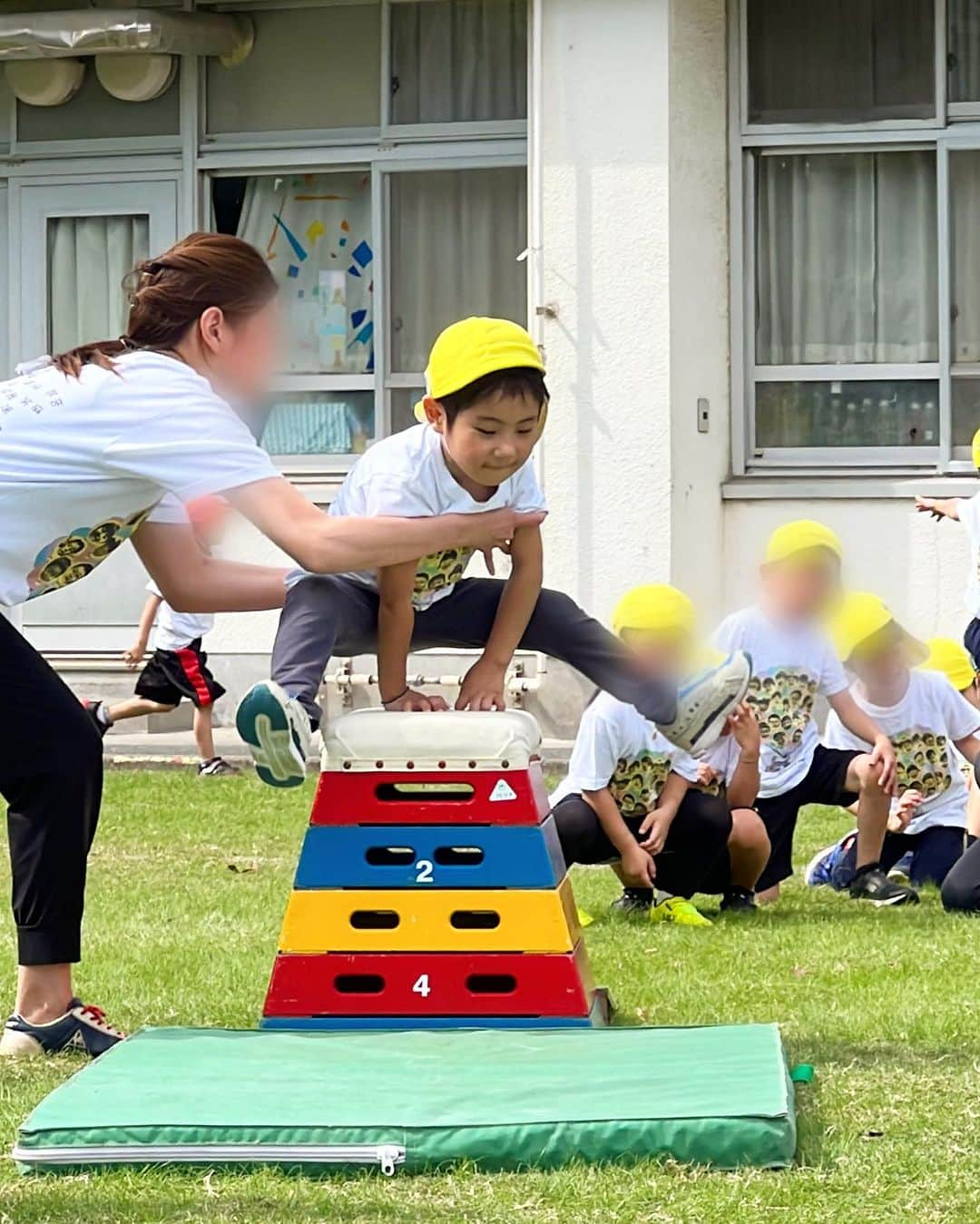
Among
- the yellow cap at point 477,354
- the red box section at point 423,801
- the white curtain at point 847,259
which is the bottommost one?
the red box section at point 423,801

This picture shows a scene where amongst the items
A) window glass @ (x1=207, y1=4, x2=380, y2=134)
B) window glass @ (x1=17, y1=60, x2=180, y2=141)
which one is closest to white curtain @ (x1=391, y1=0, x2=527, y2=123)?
window glass @ (x1=207, y1=4, x2=380, y2=134)

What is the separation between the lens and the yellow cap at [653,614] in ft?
22.9

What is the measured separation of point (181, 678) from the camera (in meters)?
12.1

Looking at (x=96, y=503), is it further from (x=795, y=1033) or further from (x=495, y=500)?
(x=795, y=1033)

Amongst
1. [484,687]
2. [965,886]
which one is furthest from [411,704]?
[965,886]

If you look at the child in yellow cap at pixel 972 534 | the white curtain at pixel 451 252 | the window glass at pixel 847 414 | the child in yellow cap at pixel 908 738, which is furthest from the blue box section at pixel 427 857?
the white curtain at pixel 451 252

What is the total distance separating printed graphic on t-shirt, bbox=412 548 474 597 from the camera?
18.9ft

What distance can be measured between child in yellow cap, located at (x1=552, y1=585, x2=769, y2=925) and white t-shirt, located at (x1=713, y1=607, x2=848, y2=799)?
34 cm

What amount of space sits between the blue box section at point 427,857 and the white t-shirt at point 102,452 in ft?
3.22

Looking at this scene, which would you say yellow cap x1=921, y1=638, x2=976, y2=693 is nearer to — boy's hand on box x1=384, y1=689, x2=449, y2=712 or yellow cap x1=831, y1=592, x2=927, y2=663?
yellow cap x1=831, y1=592, x2=927, y2=663

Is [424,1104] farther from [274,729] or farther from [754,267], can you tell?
[754,267]

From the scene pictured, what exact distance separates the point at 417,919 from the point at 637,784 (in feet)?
7.48

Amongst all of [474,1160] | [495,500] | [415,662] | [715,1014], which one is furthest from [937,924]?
[415,662]

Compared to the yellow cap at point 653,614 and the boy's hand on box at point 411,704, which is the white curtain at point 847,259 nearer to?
the yellow cap at point 653,614
